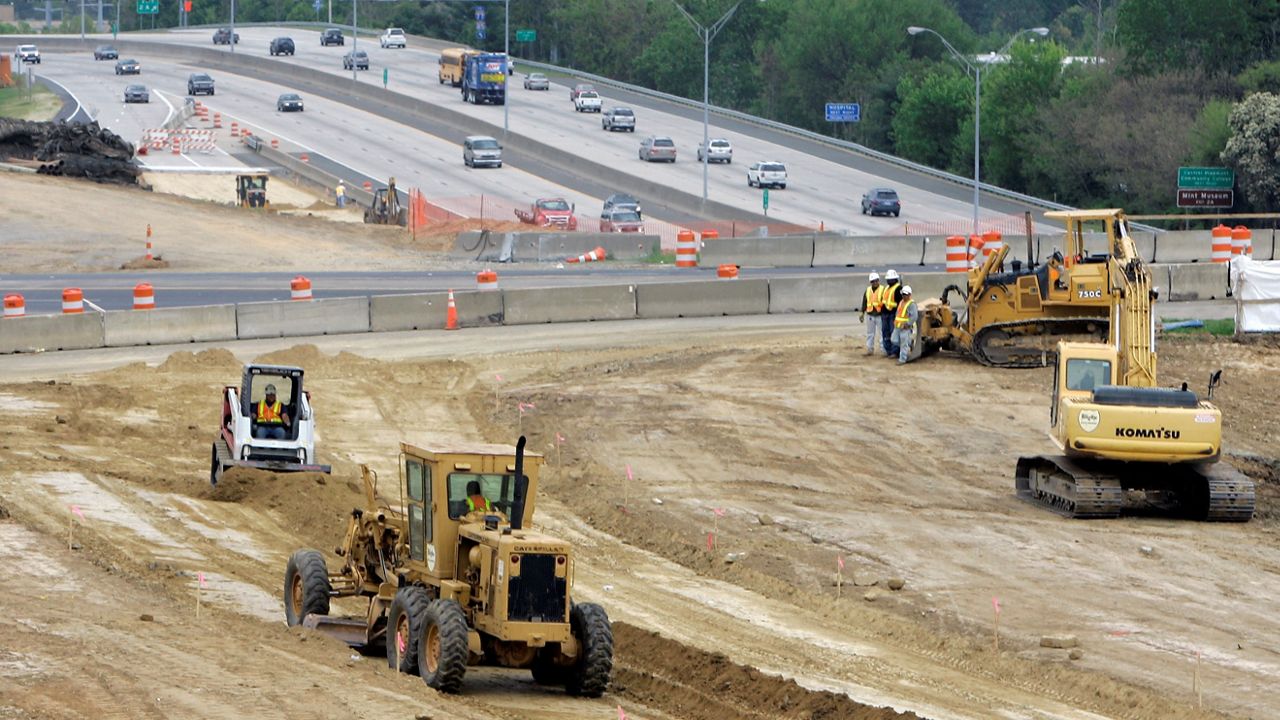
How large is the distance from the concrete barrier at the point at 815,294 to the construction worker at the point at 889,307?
8127 mm

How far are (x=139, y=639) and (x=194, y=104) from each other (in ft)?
304

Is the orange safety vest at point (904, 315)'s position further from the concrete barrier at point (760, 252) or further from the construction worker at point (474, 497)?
the construction worker at point (474, 497)

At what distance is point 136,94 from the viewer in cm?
10769

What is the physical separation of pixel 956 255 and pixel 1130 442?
2423 cm

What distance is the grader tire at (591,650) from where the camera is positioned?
46.6 feet

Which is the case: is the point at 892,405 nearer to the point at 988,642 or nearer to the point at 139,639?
the point at 988,642

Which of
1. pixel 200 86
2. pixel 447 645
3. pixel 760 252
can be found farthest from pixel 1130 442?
pixel 200 86

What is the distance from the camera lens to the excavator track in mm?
32062

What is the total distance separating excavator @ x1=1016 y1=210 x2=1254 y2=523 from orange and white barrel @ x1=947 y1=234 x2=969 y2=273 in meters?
20.9

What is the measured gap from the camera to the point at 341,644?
15.8 metres

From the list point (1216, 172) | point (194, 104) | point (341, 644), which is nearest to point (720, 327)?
point (341, 644)

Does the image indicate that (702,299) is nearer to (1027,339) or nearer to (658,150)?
(1027,339)

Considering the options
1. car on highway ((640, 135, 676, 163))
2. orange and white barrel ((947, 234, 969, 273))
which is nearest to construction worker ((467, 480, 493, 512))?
orange and white barrel ((947, 234, 969, 273))

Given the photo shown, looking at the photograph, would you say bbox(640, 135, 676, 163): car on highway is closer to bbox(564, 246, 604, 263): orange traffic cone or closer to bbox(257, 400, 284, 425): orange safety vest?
bbox(564, 246, 604, 263): orange traffic cone
